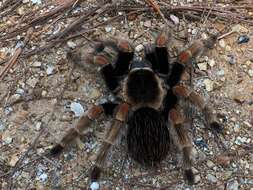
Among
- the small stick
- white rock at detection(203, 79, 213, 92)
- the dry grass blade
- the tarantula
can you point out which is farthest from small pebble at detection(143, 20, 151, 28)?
the small stick

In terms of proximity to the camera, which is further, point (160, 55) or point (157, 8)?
point (157, 8)

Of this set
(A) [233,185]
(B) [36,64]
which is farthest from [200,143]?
(B) [36,64]

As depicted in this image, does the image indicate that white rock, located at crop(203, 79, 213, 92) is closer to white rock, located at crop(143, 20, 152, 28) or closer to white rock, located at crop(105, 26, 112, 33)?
white rock, located at crop(143, 20, 152, 28)

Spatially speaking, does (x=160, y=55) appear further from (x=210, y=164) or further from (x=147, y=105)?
(x=210, y=164)

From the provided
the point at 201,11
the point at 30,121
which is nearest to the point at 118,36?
the point at 201,11

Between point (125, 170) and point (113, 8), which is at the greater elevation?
point (113, 8)

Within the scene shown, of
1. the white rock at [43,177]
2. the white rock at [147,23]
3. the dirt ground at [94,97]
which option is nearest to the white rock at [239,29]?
the dirt ground at [94,97]

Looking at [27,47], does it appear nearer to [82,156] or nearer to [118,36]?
[118,36]
